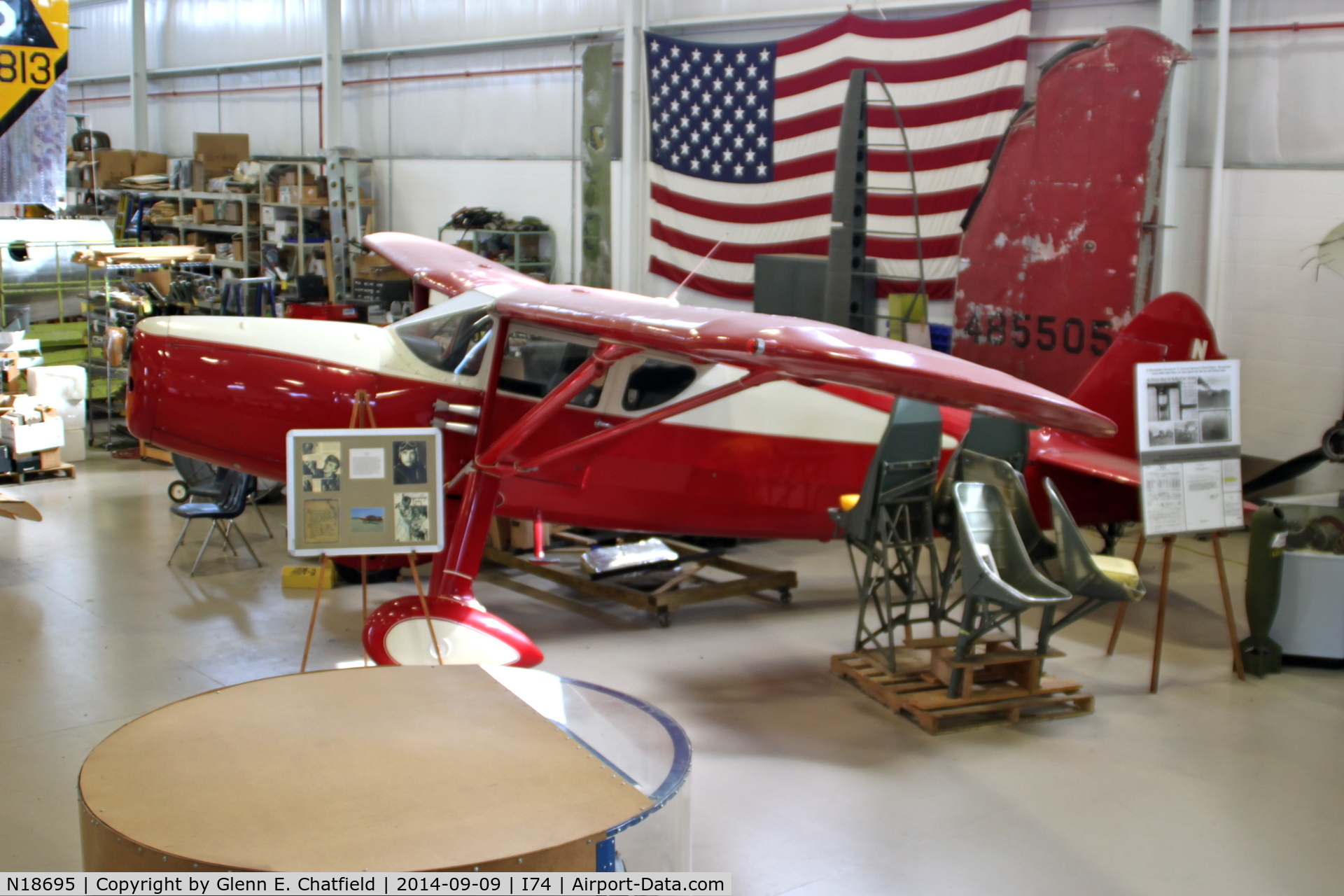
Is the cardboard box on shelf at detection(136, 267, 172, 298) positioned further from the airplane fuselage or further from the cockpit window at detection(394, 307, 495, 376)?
the cockpit window at detection(394, 307, 495, 376)

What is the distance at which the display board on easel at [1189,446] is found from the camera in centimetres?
562

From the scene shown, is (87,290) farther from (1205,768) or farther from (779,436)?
(1205,768)

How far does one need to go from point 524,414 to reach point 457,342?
57 centimetres

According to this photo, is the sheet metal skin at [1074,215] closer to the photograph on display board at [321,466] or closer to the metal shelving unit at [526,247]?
the photograph on display board at [321,466]

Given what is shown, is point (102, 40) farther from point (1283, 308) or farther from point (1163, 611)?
point (1163, 611)

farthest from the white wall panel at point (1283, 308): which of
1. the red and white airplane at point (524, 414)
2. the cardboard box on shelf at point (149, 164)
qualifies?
the cardboard box on shelf at point (149, 164)

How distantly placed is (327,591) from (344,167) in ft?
31.5

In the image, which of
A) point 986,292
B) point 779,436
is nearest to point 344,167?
point 986,292

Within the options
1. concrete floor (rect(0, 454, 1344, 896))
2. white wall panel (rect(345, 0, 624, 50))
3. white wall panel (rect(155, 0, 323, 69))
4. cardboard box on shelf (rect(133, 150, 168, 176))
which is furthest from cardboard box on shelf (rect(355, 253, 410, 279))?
concrete floor (rect(0, 454, 1344, 896))

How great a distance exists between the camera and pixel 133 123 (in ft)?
73.4

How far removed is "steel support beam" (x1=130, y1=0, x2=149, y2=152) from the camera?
2138cm

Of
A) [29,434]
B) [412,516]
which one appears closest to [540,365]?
[412,516]

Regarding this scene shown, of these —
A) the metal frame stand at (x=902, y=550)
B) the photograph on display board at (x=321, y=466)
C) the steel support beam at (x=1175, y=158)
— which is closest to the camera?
the photograph on display board at (x=321, y=466)

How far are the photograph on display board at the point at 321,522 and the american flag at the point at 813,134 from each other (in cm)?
671
